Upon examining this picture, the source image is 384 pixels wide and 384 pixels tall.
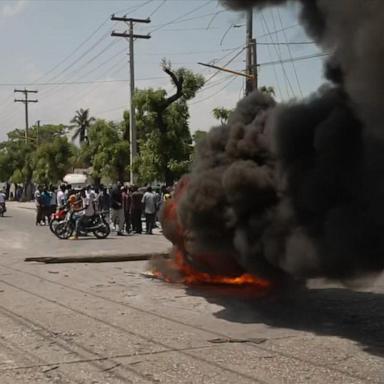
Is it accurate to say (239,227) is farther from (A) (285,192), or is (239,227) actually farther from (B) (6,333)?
(B) (6,333)

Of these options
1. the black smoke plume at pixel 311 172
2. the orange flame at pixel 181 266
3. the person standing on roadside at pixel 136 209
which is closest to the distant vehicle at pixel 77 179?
the person standing on roadside at pixel 136 209

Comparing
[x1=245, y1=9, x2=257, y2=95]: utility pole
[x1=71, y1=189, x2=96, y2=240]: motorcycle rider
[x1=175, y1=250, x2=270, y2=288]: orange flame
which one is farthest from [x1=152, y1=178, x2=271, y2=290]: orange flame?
[x1=245, y1=9, x2=257, y2=95]: utility pole

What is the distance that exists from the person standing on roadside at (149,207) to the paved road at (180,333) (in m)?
9.35

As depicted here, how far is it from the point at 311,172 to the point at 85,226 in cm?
1421

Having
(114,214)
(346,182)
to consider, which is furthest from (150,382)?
(114,214)

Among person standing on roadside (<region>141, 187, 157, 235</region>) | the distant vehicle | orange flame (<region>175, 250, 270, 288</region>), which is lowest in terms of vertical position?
orange flame (<region>175, 250, 270, 288</region>)

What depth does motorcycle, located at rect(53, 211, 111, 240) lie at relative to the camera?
2072 centimetres

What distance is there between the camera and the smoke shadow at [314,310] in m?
7.50

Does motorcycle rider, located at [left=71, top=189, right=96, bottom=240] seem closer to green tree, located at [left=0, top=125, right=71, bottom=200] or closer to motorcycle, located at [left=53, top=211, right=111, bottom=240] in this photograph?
motorcycle, located at [left=53, top=211, right=111, bottom=240]

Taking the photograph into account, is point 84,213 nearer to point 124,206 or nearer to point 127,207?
point 124,206

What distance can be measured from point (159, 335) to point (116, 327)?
70 centimetres

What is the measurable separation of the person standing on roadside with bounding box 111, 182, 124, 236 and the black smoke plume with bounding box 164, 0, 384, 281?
1174cm

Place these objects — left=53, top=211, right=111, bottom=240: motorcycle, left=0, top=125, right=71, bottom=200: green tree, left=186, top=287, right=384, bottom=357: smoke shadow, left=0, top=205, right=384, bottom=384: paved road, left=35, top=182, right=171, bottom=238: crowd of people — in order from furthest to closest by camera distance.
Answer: left=0, top=125, right=71, bottom=200: green tree → left=35, top=182, right=171, bottom=238: crowd of people → left=53, top=211, right=111, bottom=240: motorcycle → left=186, top=287, right=384, bottom=357: smoke shadow → left=0, top=205, right=384, bottom=384: paved road

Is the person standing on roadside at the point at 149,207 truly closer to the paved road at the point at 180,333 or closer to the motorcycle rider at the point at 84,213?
the motorcycle rider at the point at 84,213
